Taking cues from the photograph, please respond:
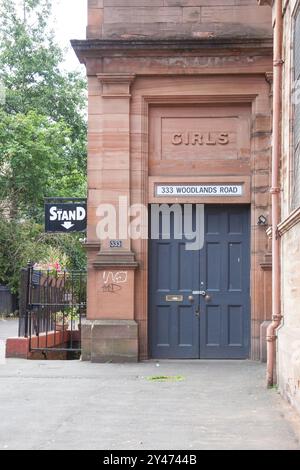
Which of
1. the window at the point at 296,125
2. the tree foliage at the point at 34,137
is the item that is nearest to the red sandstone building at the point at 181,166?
the window at the point at 296,125

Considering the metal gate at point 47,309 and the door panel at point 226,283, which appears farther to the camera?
the metal gate at point 47,309

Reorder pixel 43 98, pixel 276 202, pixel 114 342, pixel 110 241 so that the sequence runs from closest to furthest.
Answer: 1. pixel 276 202
2. pixel 114 342
3. pixel 110 241
4. pixel 43 98

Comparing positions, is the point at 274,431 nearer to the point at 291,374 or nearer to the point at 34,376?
the point at 291,374

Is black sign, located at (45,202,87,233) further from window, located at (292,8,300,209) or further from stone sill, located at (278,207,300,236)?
window, located at (292,8,300,209)

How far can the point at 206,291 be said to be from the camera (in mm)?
12680

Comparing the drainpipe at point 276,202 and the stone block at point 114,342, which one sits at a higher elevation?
the drainpipe at point 276,202

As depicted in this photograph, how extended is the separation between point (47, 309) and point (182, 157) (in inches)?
164

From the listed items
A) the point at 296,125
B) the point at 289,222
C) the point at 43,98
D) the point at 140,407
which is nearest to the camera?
the point at 140,407

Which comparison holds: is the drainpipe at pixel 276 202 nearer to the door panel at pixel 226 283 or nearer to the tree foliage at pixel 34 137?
the door panel at pixel 226 283

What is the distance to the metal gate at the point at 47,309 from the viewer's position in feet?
43.4

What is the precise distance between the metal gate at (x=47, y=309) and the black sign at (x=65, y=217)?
982 millimetres

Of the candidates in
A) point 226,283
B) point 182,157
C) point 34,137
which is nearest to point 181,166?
point 182,157
